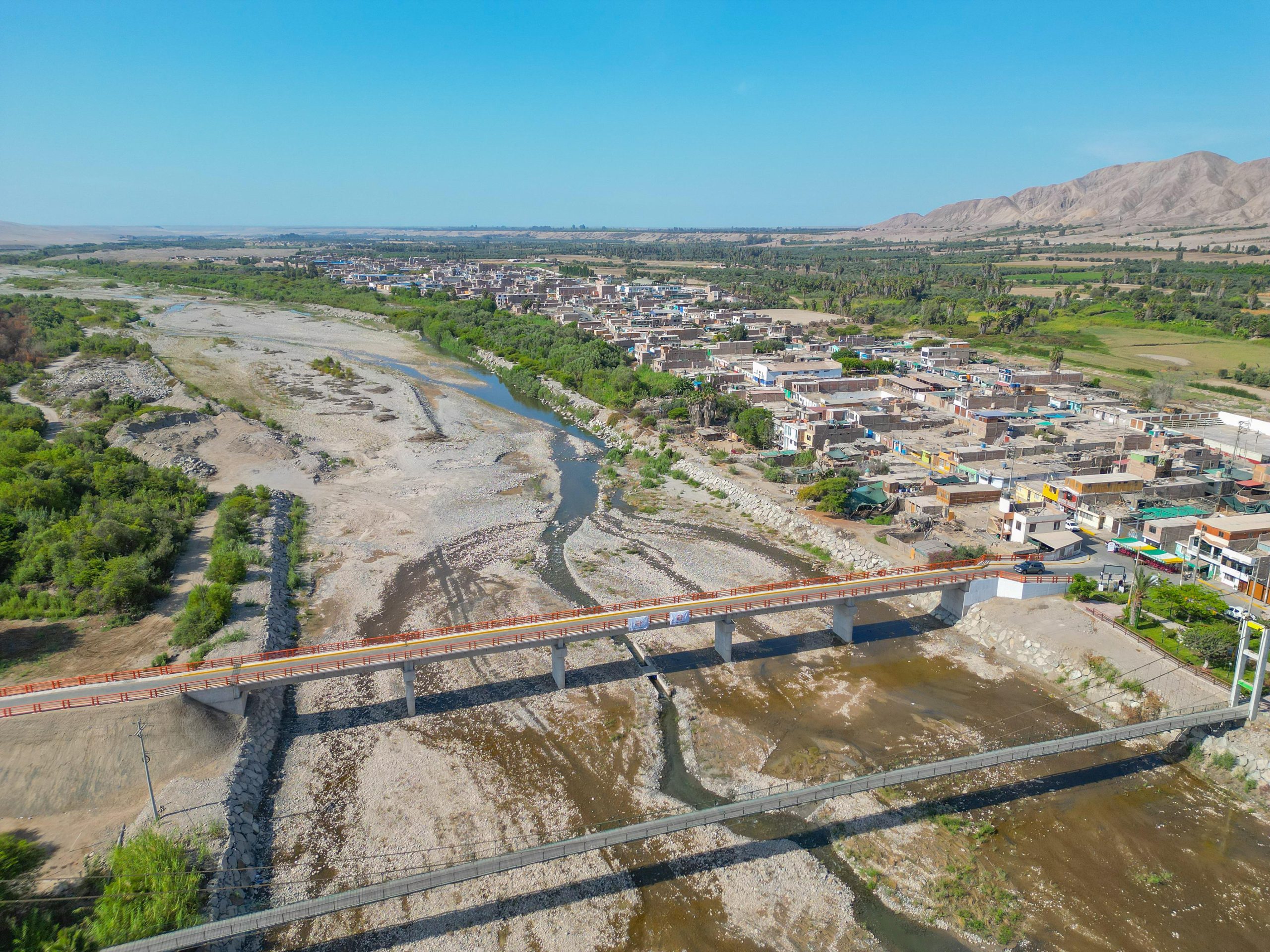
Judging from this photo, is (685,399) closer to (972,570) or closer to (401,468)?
(401,468)

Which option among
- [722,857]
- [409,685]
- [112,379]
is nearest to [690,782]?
[722,857]

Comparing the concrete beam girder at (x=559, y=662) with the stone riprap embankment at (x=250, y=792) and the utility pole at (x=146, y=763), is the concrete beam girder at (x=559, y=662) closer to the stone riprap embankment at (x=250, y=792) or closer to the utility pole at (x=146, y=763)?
the stone riprap embankment at (x=250, y=792)


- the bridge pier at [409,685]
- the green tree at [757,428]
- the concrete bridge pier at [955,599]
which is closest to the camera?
the bridge pier at [409,685]

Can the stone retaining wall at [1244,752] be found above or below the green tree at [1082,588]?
below

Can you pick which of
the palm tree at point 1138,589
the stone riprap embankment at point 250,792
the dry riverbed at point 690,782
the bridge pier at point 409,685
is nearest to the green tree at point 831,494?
the dry riverbed at point 690,782

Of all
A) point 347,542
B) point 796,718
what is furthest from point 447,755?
point 347,542

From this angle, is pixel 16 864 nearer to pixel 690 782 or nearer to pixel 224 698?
pixel 224 698
